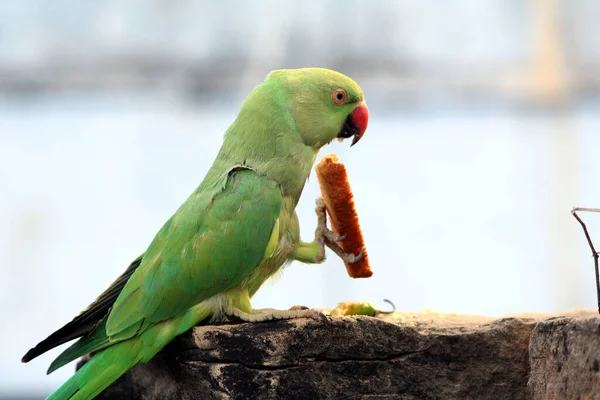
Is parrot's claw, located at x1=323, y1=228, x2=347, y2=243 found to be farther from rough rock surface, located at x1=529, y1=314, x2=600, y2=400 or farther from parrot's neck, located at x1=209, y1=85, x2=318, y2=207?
rough rock surface, located at x1=529, y1=314, x2=600, y2=400

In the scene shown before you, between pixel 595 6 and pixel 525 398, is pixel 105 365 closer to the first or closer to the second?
pixel 525 398

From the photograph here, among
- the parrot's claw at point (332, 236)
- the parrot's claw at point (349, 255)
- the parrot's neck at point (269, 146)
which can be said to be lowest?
the parrot's claw at point (349, 255)

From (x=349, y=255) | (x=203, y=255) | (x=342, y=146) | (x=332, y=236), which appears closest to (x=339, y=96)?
(x=332, y=236)

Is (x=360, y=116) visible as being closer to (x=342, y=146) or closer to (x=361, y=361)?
(x=361, y=361)

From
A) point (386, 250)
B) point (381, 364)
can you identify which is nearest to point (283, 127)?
point (381, 364)

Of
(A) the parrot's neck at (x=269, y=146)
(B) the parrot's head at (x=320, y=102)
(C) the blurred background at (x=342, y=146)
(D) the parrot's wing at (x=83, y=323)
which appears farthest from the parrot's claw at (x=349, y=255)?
(C) the blurred background at (x=342, y=146)

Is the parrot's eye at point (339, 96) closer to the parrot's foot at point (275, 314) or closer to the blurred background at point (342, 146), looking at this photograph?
the parrot's foot at point (275, 314)

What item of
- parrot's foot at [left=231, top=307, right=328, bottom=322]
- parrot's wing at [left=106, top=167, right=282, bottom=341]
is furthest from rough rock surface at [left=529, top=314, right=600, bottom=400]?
parrot's wing at [left=106, top=167, right=282, bottom=341]
